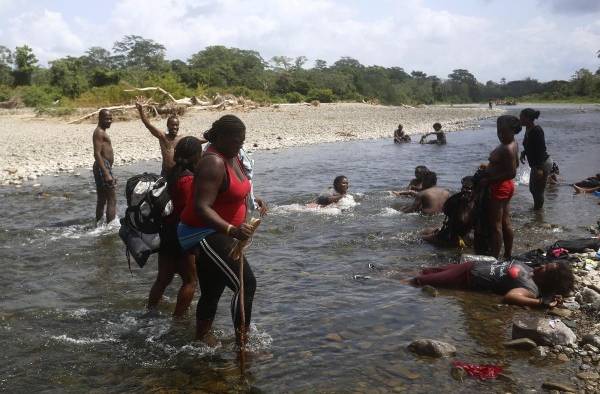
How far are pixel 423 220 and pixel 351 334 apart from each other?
16.7 feet

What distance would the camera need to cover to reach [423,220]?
9648mm

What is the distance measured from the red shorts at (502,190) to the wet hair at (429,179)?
12.3 feet

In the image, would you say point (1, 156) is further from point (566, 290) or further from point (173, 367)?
point (566, 290)

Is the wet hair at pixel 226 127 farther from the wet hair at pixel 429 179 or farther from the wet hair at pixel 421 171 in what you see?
the wet hair at pixel 421 171

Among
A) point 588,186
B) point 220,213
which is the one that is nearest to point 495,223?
point 220,213

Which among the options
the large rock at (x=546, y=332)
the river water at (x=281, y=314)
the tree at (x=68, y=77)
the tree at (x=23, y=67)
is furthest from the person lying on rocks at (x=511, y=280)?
the tree at (x=23, y=67)

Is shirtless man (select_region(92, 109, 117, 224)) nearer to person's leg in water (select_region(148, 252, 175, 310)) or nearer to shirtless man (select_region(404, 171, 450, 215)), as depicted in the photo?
person's leg in water (select_region(148, 252, 175, 310))

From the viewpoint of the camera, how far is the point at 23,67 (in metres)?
56.2

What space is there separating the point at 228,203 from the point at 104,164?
17.7 feet

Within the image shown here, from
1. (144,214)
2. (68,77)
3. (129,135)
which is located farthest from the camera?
(68,77)

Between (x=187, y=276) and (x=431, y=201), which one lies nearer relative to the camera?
(x=187, y=276)

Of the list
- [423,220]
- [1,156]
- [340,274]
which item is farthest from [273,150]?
[340,274]

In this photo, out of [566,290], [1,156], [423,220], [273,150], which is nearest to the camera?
[566,290]

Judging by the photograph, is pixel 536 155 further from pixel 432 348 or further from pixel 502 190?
pixel 432 348
